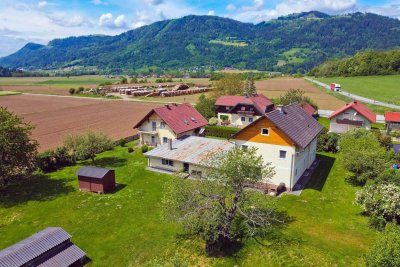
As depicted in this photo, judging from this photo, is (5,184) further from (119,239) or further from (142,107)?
(142,107)

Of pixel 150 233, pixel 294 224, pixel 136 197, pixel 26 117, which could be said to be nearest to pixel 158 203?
pixel 136 197

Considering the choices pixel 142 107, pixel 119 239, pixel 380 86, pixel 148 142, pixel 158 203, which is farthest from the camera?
pixel 380 86

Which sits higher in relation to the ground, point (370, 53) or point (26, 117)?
point (370, 53)

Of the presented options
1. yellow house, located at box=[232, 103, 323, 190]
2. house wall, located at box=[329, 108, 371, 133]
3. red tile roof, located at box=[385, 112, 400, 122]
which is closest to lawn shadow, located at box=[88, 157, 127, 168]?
yellow house, located at box=[232, 103, 323, 190]

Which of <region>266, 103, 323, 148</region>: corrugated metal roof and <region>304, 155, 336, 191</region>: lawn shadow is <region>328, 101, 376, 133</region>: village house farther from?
<region>266, 103, 323, 148</region>: corrugated metal roof

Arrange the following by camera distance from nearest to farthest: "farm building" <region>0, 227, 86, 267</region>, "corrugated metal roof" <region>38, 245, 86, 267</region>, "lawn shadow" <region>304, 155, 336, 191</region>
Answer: "farm building" <region>0, 227, 86, 267</region>, "corrugated metal roof" <region>38, 245, 86, 267</region>, "lawn shadow" <region>304, 155, 336, 191</region>

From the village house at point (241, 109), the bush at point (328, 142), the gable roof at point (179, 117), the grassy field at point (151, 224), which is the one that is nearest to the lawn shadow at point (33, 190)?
the grassy field at point (151, 224)

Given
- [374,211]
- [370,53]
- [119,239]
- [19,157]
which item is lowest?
[119,239]

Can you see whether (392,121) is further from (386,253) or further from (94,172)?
(94,172)

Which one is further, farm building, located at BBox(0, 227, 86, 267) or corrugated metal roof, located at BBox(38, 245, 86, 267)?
corrugated metal roof, located at BBox(38, 245, 86, 267)
